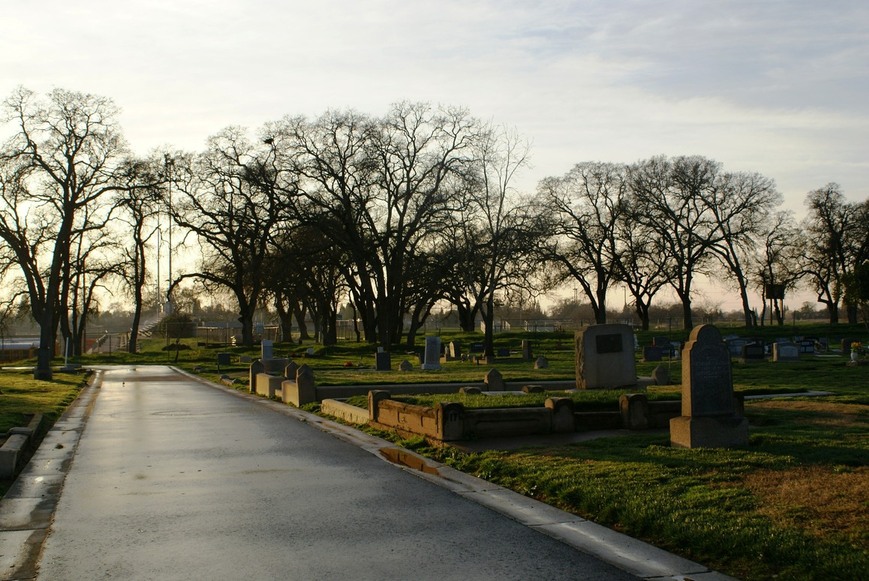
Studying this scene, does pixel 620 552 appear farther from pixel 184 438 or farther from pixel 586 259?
pixel 586 259

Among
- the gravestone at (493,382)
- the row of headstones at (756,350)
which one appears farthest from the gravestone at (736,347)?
the gravestone at (493,382)

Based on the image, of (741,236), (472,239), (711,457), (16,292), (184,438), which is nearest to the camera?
(711,457)

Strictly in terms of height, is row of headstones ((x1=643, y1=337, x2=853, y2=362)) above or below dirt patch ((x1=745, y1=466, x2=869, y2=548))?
above

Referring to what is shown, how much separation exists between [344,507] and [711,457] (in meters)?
4.26

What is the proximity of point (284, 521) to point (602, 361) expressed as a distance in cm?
1394

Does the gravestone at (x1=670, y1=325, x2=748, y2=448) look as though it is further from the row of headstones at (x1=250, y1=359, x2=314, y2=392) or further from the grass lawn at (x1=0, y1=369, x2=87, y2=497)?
the row of headstones at (x1=250, y1=359, x2=314, y2=392)

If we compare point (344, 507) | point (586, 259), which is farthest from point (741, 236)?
point (344, 507)

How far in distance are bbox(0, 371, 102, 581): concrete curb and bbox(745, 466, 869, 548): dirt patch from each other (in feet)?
19.2

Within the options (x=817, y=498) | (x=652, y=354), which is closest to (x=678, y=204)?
(x=652, y=354)

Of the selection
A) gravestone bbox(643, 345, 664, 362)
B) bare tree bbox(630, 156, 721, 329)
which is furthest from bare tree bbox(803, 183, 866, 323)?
gravestone bbox(643, 345, 664, 362)

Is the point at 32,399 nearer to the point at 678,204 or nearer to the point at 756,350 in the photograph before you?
the point at 756,350

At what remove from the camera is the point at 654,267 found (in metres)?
69.4

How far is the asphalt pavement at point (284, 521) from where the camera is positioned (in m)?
6.19

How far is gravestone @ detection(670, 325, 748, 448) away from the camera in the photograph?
34.3 ft
